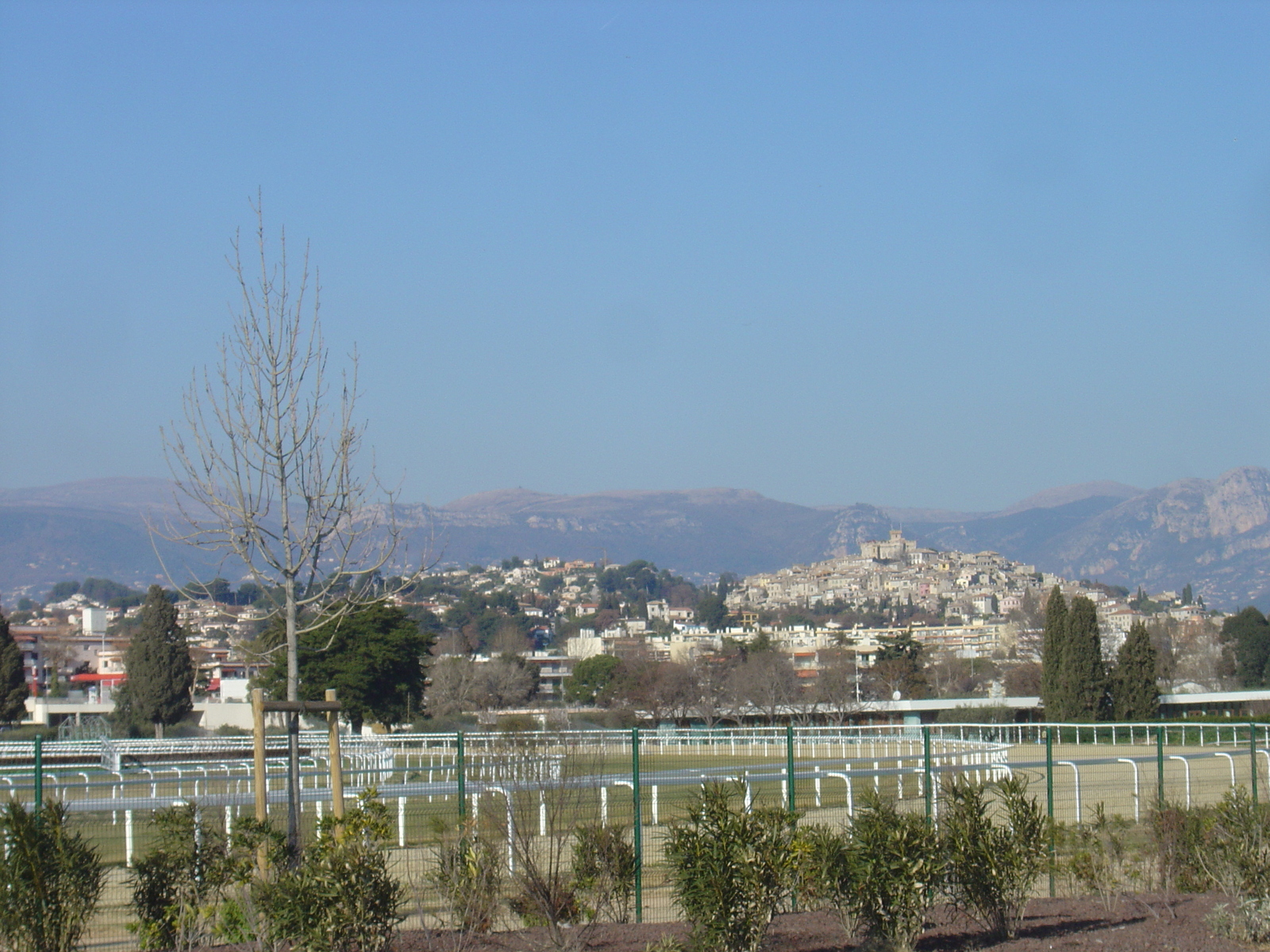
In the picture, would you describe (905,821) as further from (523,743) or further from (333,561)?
(333,561)

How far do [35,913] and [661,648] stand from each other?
14021 cm

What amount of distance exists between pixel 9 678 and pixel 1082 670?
47.4 m

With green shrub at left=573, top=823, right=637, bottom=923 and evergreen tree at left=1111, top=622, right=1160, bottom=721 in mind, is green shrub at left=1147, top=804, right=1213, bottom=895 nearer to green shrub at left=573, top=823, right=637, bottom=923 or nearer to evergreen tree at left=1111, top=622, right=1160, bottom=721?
green shrub at left=573, top=823, right=637, bottom=923

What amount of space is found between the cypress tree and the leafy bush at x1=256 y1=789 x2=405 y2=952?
1908 inches

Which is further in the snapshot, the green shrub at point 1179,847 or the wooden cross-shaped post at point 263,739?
the green shrub at point 1179,847

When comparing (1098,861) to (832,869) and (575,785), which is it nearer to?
(832,869)

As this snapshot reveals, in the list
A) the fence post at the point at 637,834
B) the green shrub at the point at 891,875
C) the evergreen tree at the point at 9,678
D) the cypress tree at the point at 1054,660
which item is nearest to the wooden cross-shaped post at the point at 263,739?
the fence post at the point at 637,834

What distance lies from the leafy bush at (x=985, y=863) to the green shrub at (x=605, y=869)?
2.65 m

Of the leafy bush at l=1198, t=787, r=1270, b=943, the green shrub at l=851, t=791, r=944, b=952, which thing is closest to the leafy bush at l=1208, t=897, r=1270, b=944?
the leafy bush at l=1198, t=787, r=1270, b=943

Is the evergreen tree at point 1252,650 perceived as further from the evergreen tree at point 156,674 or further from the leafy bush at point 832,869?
the leafy bush at point 832,869

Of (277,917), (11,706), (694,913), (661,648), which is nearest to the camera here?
(277,917)

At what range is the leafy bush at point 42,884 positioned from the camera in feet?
26.0

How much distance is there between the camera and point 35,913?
7.96 m

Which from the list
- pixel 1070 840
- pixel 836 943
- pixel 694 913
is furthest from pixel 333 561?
pixel 1070 840
